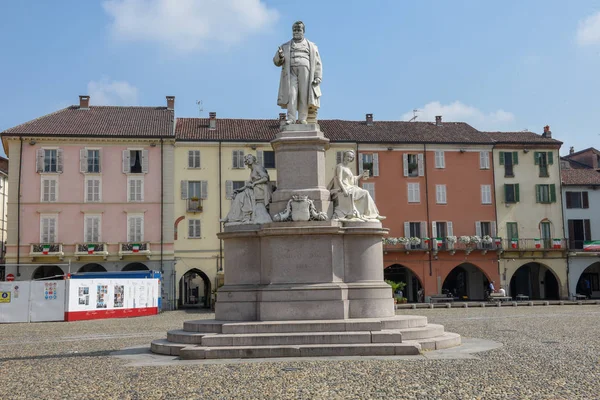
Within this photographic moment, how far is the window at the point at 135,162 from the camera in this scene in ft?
151

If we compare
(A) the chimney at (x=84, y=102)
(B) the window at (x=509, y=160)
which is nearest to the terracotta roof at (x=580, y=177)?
(B) the window at (x=509, y=160)

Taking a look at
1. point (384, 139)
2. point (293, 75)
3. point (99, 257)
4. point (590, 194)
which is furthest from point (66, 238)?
point (590, 194)

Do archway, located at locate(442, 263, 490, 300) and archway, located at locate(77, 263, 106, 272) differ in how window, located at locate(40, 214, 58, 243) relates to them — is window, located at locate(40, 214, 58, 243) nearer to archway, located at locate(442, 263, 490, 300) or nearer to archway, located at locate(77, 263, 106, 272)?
archway, located at locate(77, 263, 106, 272)

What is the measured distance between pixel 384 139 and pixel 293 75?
3507 centimetres

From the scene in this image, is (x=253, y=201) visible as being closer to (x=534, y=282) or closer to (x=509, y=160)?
(x=509, y=160)

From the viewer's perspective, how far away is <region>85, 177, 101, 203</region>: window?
45.6 meters

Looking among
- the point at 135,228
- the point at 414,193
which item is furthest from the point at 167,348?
the point at 414,193

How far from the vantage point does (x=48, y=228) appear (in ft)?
147

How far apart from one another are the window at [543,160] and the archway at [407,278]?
1222 cm

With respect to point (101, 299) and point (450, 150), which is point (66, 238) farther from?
point (450, 150)

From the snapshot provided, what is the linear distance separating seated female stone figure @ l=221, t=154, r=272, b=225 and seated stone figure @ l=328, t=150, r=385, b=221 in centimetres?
143

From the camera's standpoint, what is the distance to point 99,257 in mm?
44562

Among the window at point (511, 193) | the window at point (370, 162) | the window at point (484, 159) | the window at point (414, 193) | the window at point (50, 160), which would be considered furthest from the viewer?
the window at point (484, 159)

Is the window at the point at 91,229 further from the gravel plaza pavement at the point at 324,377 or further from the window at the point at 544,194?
Answer: the gravel plaza pavement at the point at 324,377
